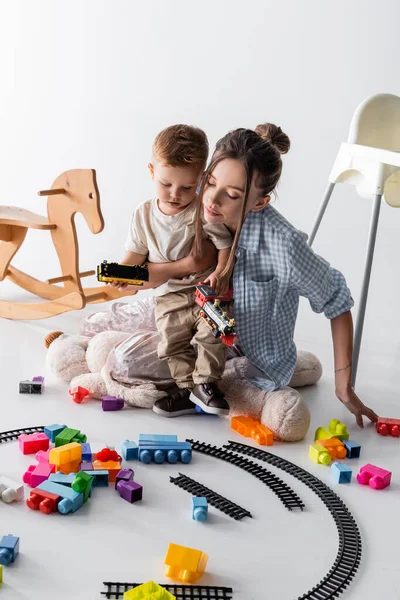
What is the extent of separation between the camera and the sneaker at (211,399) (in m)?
2.06

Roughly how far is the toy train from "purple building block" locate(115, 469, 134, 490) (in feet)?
1.16

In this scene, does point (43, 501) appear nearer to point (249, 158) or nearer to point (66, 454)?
point (66, 454)

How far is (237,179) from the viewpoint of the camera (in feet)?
6.37

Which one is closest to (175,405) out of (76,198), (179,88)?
(76,198)

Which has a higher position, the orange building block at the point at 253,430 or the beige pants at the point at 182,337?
the beige pants at the point at 182,337

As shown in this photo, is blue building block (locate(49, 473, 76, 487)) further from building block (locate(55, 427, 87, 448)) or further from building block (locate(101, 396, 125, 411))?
building block (locate(101, 396, 125, 411))

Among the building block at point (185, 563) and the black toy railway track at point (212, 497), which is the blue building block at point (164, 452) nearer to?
the black toy railway track at point (212, 497)

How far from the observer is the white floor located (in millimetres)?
1470

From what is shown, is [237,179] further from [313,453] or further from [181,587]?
[181,587]

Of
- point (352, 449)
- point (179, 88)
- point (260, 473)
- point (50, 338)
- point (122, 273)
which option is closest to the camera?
point (260, 473)

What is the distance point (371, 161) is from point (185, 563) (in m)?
1.30

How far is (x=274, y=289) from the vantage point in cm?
210

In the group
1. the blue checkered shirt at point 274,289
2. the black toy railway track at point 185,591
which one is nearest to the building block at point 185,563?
the black toy railway track at point 185,591

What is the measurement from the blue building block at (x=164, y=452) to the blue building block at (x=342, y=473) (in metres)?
0.32
